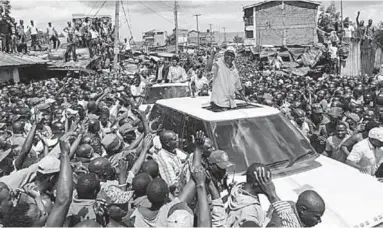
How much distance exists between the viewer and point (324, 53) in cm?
1950

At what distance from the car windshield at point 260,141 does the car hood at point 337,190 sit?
17cm

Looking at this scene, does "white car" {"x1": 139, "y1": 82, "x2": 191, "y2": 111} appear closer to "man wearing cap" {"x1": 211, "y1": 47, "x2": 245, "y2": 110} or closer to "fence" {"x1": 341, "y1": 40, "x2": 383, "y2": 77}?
"man wearing cap" {"x1": 211, "y1": 47, "x2": 245, "y2": 110}

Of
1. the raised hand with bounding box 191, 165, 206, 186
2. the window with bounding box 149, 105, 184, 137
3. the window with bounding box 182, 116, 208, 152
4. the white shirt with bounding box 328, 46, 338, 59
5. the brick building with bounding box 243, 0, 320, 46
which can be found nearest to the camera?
the raised hand with bounding box 191, 165, 206, 186

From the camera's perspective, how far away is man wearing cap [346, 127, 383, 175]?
4602 mm

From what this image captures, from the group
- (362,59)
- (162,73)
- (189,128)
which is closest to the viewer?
(189,128)

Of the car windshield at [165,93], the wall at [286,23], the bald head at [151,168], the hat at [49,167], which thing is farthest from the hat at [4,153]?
the wall at [286,23]

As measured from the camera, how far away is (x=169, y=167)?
3869 millimetres

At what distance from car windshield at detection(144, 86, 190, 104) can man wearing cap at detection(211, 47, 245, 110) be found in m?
3.41

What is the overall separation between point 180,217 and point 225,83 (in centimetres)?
292

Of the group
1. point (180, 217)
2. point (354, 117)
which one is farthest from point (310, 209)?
point (354, 117)

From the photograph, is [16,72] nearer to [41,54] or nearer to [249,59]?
[41,54]

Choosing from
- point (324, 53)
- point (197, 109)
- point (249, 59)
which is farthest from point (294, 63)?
point (197, 109)

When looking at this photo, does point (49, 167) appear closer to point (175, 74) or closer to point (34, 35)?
point (175, 74)

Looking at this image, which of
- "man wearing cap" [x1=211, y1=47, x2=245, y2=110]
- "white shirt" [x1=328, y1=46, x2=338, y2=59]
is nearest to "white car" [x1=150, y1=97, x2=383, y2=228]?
"man wearing cap" [x1=211, y1=47, x2=245, y2=110]
